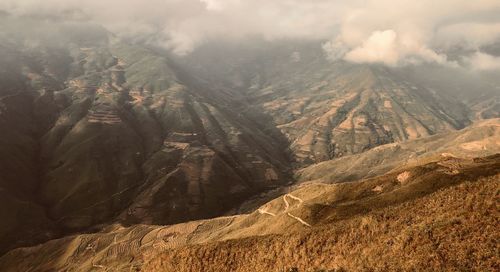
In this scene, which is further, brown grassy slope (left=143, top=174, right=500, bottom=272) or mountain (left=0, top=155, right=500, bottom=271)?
mountain (left=0, top=155, right=500, bottom=271)

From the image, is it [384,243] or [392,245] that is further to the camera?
[384,243]

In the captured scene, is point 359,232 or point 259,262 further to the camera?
point 259,262

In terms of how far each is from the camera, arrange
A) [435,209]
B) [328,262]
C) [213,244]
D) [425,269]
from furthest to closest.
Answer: [213,244]
[435,209]
[328,262]
[425,269]

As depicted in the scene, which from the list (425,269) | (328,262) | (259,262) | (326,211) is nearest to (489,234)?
(425,269)

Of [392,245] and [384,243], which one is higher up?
[392,245]

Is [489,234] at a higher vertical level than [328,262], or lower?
higher

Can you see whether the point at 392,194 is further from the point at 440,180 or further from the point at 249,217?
the point at 249,217

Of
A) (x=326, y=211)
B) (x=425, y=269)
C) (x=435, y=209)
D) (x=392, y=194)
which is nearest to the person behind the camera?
(x=425, y=269)

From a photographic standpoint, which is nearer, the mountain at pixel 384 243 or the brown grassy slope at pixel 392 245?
the brown grassy slope at pixel 392 245
